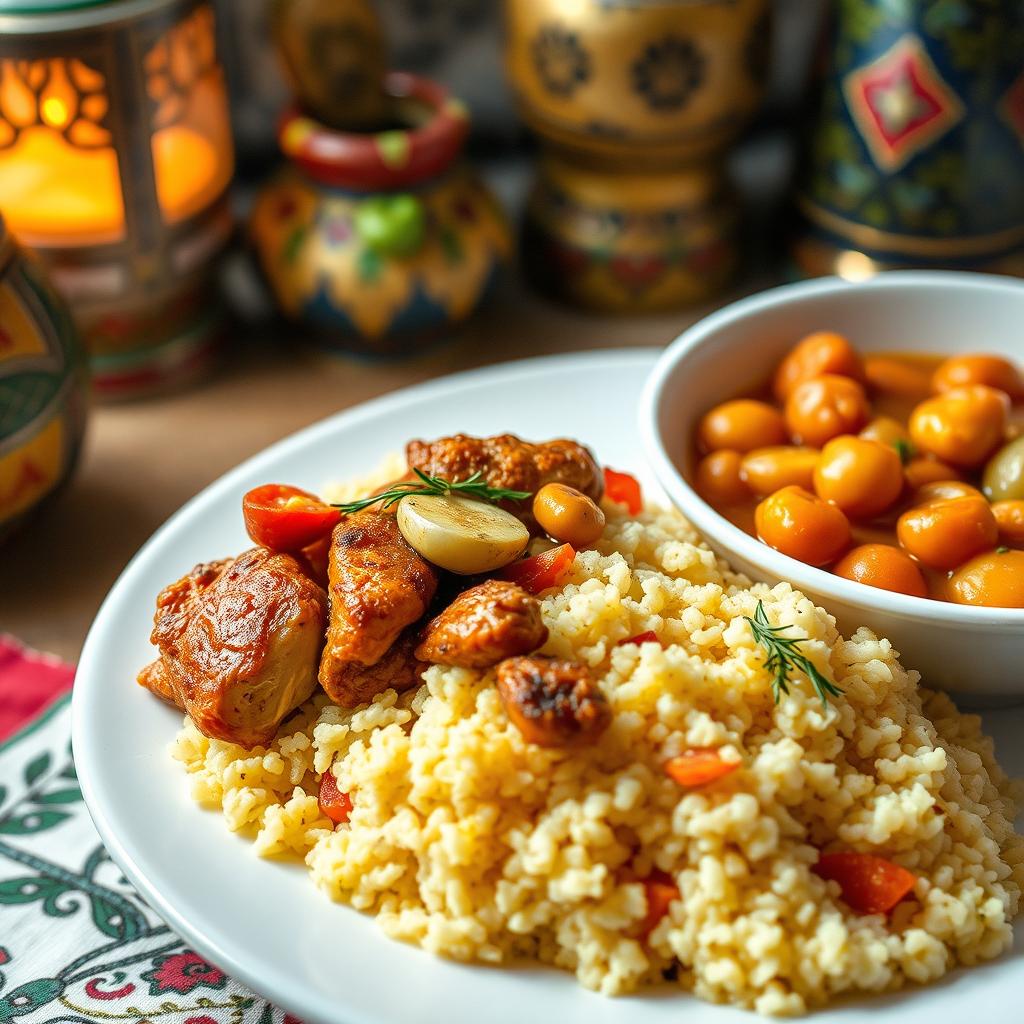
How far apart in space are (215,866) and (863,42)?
2212 millimetres

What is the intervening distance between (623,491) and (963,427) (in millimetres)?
536

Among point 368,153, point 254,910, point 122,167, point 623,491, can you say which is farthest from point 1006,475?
point 122,167

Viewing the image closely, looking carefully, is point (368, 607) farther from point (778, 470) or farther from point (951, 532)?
point (951, 532)

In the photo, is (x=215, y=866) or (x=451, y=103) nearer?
(x=215, y=866)

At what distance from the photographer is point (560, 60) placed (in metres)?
2.84

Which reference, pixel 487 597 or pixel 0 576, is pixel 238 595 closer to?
pixel 487 597

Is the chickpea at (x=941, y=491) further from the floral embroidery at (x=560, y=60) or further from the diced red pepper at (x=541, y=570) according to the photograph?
the floral embroidery at (x=560, y=60)

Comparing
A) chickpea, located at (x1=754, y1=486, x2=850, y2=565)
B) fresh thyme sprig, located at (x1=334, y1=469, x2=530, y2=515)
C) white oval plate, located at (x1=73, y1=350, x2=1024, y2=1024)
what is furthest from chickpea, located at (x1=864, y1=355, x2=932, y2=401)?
fresh thyme sprig, located at (x1=334, y1=469, x2=530, y2=515)

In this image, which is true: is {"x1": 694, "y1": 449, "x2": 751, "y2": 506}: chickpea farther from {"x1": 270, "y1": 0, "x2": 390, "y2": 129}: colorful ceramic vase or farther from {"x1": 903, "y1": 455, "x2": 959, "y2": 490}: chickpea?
{"x1": 270, "y1": 0, "x2": 390, "y2": 129}: colorful ceramic vase

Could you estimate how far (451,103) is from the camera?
2.92 meters

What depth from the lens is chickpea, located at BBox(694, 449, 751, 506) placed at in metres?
2.00

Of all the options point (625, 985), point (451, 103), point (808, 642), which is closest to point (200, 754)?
point (625, 985)

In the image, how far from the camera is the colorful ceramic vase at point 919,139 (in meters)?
2.70

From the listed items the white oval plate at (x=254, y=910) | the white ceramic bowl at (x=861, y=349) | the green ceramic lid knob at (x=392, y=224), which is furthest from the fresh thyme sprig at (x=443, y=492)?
the green ceramic lid knob at (x=392, y=224)
